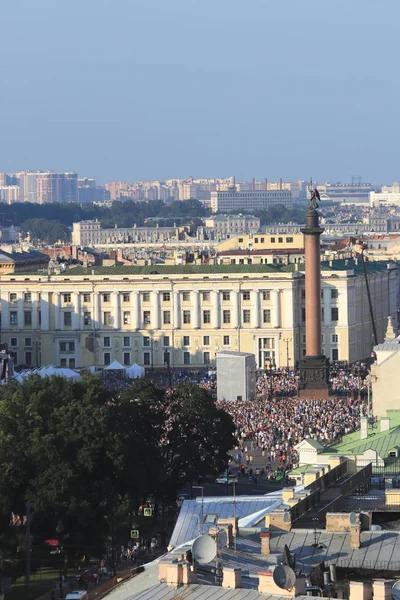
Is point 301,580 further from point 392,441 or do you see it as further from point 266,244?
point 266,244

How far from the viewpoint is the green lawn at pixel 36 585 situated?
128 ft

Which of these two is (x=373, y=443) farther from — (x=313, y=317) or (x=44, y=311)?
(x=44, y=311)

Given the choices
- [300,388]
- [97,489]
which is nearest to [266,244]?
[300,388]

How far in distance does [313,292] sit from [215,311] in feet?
70.4

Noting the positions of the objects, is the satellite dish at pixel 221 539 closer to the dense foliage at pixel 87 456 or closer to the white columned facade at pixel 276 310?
the dense foliage at pixel 87 456

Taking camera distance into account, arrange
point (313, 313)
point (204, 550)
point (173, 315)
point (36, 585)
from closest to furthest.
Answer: point (204, 550)
point (36, 585)
point (313, 313)
point (173, 315)

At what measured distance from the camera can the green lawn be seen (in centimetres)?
3902

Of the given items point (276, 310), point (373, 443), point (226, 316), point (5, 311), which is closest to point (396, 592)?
point (373, 443)

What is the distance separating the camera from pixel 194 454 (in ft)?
170

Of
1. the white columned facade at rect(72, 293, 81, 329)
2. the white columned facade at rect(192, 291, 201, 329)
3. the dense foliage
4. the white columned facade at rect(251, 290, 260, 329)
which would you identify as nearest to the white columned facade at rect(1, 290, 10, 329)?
the white columned facade at rect(72, 293, 81, 329)

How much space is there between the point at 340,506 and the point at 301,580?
702 centimetres

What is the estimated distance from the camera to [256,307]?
102 m

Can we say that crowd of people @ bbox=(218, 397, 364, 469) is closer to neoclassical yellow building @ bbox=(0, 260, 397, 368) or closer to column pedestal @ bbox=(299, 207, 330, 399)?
column pedestal @ bbox=(299, 207, 330, 399)

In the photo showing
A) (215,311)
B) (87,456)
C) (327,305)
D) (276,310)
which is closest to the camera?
(87,456)
